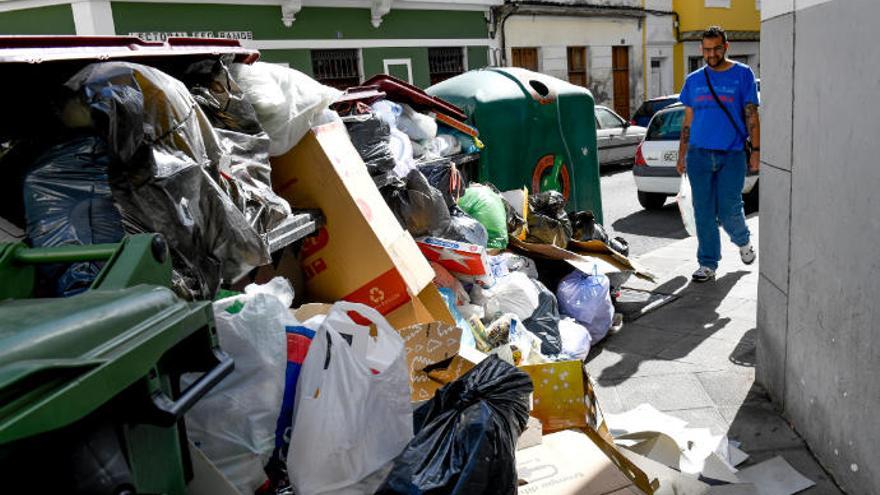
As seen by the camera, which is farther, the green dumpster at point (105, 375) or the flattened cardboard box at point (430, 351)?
the flattened cardboard box at point (430, 351)

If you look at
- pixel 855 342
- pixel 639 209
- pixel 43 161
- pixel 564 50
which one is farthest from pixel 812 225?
pixel 564 50

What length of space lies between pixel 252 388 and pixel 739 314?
3854mm

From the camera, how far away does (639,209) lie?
980 centimetres

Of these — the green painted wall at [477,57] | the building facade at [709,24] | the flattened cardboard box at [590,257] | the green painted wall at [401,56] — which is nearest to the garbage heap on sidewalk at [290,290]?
the flattened cardboard box at [590,257]

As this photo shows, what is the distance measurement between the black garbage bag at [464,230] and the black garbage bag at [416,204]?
0.33ft

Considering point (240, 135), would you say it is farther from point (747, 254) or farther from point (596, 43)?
point (596, 43)

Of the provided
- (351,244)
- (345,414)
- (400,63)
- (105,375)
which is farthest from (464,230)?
(400,63)

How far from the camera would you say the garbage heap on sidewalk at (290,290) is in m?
2.04

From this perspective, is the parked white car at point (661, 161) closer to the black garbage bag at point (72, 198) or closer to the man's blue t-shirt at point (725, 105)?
the man's blue t-shirt at point (725, 105)

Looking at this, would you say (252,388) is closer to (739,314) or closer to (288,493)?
(288,493)

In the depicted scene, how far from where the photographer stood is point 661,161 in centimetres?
923

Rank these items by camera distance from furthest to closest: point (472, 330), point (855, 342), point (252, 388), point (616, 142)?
point (616, 142) → point (472, 330) → point (855, 342) → point (252, 388)

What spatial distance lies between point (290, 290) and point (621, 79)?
21097 millimetres

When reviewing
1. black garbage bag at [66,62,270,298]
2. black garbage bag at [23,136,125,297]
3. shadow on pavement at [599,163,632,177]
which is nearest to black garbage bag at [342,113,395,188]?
black garbage bag at [66,62,270,298]
